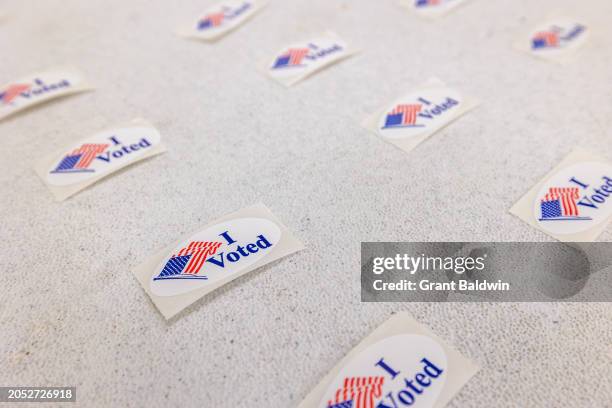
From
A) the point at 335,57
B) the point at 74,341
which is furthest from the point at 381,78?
the point at 74,341

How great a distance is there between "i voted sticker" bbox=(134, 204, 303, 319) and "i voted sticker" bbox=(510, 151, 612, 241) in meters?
0.34

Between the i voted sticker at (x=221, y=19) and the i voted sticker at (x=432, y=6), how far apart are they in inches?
13.7

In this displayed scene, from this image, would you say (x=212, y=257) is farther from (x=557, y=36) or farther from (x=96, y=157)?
(x=557, y=36)

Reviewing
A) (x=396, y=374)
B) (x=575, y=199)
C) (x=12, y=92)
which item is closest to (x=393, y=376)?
(x=396, y=374)

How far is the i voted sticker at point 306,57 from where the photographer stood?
89cm

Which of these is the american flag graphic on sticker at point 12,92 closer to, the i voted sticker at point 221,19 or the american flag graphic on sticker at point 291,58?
the i voted sticker at point 221,19

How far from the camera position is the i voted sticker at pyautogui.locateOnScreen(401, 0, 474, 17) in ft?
3.32

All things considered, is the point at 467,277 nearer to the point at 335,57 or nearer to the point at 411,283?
the point at 411,283

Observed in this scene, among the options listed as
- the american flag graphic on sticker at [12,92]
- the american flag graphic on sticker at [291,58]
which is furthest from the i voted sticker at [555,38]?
the american flag graphic on sticker at [12,92]

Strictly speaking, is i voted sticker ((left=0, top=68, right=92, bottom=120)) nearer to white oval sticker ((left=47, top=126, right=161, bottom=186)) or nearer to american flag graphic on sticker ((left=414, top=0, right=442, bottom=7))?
white oval sticker ((left=47, top=126, right=161, bottom=186))

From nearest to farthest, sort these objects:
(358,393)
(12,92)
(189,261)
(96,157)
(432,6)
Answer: (358,393)
(189,261)
(96,157)
(12,92)
(432,6)

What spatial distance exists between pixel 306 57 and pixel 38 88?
0.54 meters

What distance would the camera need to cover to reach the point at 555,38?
3.02ft

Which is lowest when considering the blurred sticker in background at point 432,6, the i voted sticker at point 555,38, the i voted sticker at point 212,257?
the i voted sticker at point 212,257
